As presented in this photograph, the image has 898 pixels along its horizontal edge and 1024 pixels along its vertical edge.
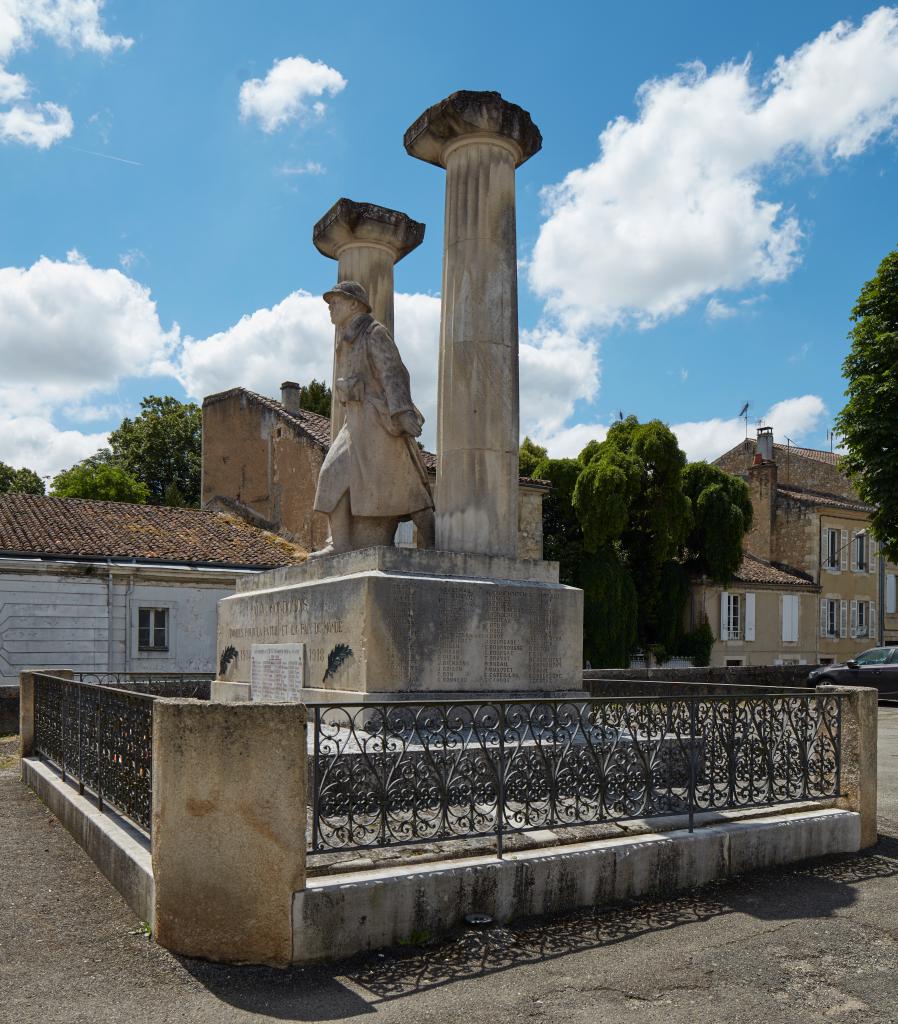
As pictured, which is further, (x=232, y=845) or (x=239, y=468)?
(x=239, y=468)

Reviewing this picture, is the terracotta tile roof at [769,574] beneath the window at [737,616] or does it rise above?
above

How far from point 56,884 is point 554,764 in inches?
117

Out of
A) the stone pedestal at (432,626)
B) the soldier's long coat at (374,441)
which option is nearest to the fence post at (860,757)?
the stone pedestal at (432,626)

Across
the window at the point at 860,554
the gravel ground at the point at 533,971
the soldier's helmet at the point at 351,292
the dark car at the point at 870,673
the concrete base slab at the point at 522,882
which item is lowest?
the dark car at the point at 870,673

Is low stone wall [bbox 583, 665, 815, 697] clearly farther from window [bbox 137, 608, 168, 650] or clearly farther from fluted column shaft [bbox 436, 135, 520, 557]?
fluted column shaft [bbox 436, 135, 520, 557]

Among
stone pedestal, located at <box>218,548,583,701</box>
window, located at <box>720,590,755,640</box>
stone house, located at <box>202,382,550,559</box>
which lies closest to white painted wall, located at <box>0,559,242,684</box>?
stone house, located at <box>202,382,550,559</box>

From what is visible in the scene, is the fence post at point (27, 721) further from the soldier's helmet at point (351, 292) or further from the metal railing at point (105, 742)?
the soldier's helmet at point (351, 292)

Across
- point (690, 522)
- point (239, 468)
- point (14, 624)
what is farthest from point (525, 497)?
point (14, 624)

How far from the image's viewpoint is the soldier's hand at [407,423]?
802 centimetres

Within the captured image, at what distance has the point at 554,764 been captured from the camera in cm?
544

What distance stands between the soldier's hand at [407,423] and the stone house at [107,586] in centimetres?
1440

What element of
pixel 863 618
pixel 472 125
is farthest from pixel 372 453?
pixel 863 618

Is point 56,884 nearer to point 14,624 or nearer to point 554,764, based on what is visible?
point 554,764

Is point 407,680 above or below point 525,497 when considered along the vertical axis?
below
